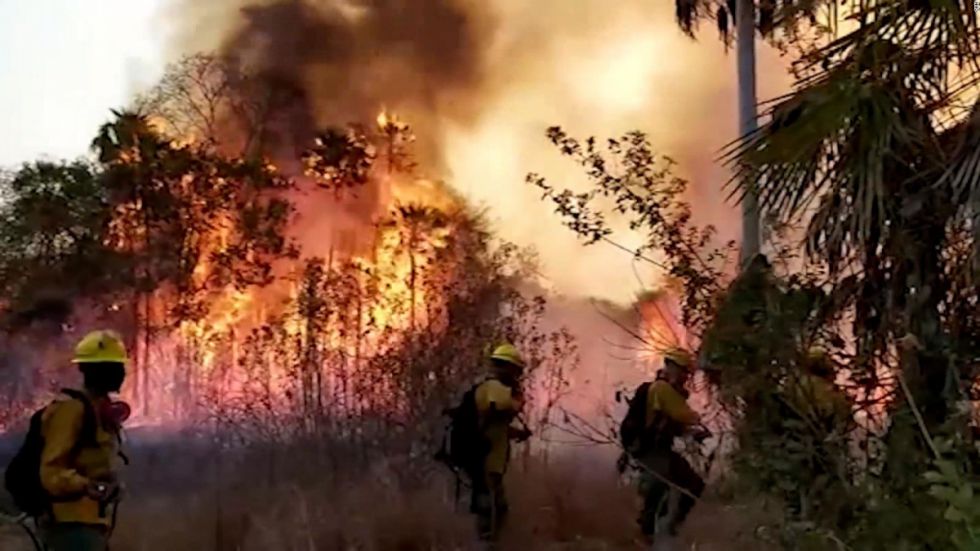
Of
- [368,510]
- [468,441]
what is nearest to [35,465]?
[468,441]

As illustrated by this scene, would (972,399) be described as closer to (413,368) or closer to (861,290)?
(861,290)

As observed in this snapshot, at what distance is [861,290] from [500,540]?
162 inches

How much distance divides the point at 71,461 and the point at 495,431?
3636mm

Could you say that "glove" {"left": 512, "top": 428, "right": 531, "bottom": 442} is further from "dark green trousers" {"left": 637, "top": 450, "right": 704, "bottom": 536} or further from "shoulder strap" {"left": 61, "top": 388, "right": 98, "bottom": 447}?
"shoulder strap" {"left": 61, "top": 388, "right": 98, "bottom": 447}

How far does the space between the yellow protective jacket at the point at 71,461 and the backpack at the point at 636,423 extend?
12.0ft

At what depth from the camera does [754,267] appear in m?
6.34

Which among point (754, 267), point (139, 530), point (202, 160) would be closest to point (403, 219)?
point (202, 160)

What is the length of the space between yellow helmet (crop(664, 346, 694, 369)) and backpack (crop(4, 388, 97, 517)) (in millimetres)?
3841

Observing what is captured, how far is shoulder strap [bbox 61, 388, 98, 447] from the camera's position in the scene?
5.34 meters

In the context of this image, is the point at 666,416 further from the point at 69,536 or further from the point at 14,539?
the point at 14,539

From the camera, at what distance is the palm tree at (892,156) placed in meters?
5.48

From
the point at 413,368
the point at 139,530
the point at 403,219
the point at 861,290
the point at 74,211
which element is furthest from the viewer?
the point at 74,211

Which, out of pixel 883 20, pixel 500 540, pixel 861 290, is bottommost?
pixel 500 540

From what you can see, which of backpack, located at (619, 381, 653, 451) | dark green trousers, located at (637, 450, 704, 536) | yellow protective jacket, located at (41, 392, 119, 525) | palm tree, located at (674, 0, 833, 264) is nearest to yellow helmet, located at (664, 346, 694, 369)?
backpack, located at (619, 381, 653, 451)
